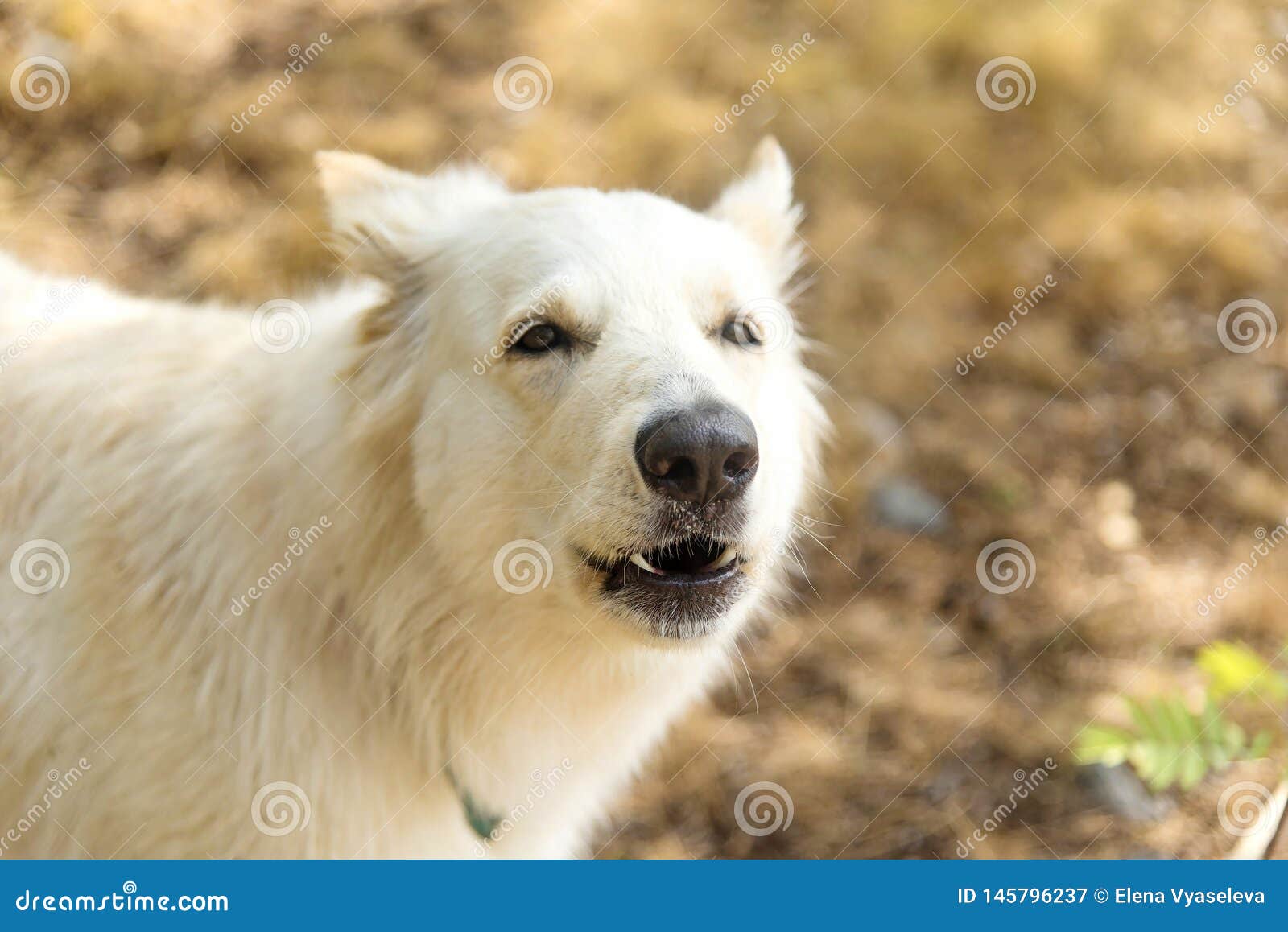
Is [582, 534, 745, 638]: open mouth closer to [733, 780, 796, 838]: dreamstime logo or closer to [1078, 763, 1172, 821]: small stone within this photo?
[733, 780, 796, 838]: dreamstime logo

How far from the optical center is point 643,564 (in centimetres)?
257

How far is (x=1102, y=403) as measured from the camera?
6.38 metres

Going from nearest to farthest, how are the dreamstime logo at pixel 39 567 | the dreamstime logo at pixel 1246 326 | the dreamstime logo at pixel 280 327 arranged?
the dreamstime logo at pixel 39 567 < the dreamstime logo at pixel 280 327 < the dreamstime logo at pixel 1246 326

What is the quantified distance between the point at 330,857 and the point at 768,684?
2.85 meters

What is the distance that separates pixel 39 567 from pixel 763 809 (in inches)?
120
